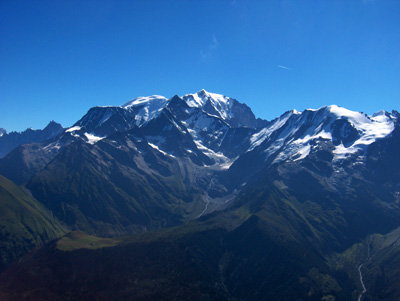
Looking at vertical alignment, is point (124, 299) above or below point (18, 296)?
below

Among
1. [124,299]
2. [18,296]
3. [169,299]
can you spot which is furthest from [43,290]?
[169,299]

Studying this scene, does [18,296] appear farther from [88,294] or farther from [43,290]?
[88,294]

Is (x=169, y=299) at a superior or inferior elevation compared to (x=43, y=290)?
inferior

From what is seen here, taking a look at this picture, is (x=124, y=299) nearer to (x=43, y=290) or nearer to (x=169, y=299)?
(x=169, y=299)

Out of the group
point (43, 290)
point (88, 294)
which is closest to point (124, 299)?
point (88, 294)

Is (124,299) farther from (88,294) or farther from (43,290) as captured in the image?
(43,290)

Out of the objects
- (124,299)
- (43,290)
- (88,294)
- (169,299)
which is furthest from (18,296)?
(169,299)
